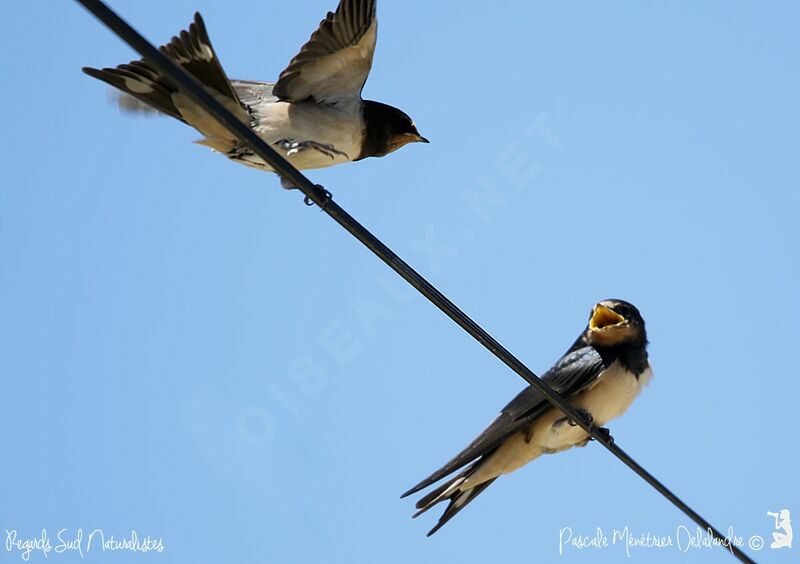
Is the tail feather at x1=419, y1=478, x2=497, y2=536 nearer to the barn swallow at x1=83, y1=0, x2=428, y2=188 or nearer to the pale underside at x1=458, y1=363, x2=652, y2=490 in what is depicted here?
the pale underside at x1=458, y1=363, x2=652, y2=490

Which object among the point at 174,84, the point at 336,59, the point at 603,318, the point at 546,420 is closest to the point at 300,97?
the point at 336,59

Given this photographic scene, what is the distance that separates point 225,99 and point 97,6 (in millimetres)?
2161

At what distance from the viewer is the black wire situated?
8.18ft

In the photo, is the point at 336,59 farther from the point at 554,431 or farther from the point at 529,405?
the point at 554,431

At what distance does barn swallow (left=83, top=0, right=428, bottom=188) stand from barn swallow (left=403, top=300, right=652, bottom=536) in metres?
1.52

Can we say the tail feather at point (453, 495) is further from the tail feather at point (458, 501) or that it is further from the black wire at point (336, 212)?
the black wire at point (336, 212)

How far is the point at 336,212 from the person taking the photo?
3.33 metres

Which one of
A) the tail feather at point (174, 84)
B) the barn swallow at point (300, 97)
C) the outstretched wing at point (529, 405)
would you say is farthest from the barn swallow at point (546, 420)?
the tail feather at point (174, 84)

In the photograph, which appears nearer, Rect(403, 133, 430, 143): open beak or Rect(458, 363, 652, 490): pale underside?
Rect(403, 133, 430, 143): open beak

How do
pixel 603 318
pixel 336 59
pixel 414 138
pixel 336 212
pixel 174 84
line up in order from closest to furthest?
1. pixel 336 212
2. pixel 174 84
3. pixel 336 59
4. pixel 414 138
5. pixel 603 318

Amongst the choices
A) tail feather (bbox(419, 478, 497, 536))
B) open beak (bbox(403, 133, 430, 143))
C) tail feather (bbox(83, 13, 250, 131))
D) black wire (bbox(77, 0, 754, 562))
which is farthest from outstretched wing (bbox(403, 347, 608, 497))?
tail feather (bbox(83, 13, 250, 131))

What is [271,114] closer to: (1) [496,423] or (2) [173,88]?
(2) [173,88]

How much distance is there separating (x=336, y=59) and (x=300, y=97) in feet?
0.75

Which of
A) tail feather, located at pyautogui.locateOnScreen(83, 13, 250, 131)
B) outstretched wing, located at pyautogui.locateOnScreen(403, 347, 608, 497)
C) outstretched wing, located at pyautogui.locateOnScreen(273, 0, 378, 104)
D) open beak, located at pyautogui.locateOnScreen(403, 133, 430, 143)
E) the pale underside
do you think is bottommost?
the pale underside
